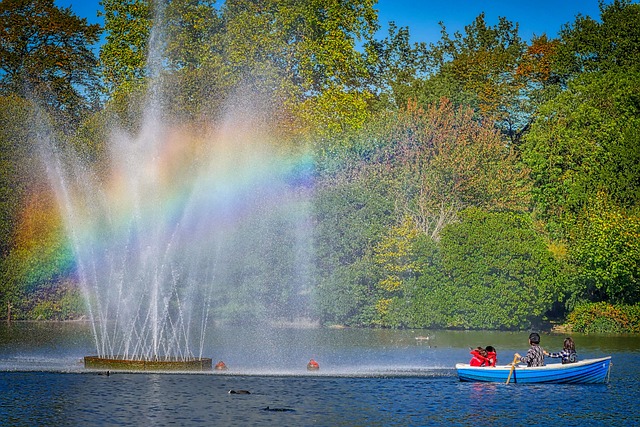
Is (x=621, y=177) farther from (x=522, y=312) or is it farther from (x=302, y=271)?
(x=302, y=271)

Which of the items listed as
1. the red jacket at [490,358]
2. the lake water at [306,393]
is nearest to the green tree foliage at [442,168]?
the lake water at [306,393]

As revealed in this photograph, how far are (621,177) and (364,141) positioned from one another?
951 inches

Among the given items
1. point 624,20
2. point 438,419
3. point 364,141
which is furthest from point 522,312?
point 438,419

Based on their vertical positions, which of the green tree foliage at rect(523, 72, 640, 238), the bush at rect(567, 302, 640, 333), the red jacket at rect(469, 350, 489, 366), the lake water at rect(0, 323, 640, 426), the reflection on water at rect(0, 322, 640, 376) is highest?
the green tree foliage at rect(523, 72, 640, 238)

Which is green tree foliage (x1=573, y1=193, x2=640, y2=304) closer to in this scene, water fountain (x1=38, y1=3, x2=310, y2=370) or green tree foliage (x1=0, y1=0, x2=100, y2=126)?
water fountain (x1=38, y1=3, x2=310, y2=370)

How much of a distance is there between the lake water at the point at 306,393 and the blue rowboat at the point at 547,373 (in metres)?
0.43

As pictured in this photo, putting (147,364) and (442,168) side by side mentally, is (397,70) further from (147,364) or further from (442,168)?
(147,364)

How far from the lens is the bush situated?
7194cm

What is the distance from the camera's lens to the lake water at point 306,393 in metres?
33.7

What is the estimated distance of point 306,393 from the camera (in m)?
39.4

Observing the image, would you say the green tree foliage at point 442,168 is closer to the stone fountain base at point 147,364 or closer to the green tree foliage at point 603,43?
the green tree foliage at point 603,43

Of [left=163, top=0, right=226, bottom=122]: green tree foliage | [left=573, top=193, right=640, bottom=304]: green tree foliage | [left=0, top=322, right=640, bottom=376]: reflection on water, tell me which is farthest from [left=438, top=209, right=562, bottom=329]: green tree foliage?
[left=163, top=0, right=226, bottom=122]: green tree foliage

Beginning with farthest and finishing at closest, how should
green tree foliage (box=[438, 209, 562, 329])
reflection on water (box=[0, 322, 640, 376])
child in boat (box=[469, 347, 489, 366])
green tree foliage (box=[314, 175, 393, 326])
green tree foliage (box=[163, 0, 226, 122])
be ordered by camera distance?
green tree foliage (box=[163, 0, 226, 122]) < green tree foliage (box=[314, 175, 393, 326]) < green tree foliage (box=[438, 209, 562, 329]) < reflection on water (box=[0, 322, 640, 376]) < child in boat (box=[469, 347, 489, 366])

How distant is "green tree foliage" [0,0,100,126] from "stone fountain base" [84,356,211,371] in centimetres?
4830
